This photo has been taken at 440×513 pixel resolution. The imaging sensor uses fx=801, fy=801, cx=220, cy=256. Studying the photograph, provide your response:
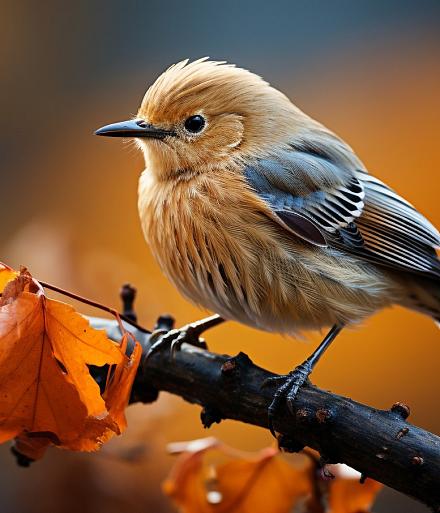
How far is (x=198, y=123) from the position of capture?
7.67ft

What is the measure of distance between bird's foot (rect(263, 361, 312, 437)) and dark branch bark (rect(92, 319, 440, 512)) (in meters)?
0.02

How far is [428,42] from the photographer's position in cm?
434

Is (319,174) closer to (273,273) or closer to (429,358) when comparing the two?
(273,273)

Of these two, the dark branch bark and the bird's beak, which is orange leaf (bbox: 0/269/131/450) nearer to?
the dark branch bark

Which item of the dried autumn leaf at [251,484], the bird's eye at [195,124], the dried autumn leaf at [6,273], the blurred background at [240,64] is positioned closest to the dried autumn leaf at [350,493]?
the dried autumn leaf at [251,484]

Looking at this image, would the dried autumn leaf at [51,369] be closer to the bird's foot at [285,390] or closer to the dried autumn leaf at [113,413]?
the dried autumn leaf at [113,413]

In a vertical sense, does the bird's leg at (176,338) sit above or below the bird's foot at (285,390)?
below

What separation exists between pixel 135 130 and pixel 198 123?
20 centimetres

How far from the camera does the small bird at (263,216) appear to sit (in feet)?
7.01

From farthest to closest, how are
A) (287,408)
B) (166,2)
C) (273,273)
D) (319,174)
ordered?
1. (166,2)
2. (319,174)
3. (273,273)
4. (287,408)

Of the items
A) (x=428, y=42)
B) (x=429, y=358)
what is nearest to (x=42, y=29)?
(x=428, y=42)

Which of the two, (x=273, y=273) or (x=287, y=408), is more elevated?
(x=273, y=273)

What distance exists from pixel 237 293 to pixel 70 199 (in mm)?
2368

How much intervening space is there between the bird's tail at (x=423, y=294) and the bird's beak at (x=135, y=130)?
88 cm
